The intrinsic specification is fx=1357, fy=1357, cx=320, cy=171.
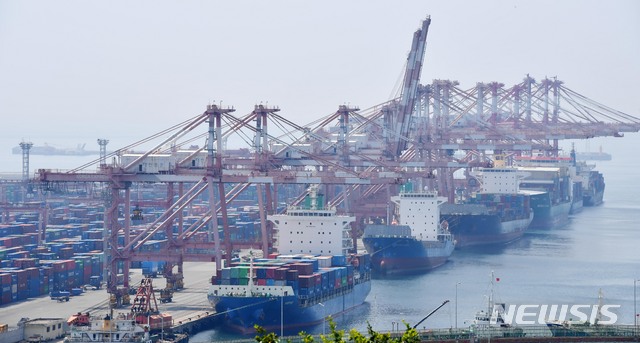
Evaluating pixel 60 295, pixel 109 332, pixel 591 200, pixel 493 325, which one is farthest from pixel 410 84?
pixel 591 200

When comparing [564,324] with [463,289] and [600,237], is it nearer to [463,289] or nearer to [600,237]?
[463,289]

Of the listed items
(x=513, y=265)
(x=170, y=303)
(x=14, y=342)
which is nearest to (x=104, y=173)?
(x=170, y=303)

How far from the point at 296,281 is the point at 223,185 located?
A: 35.7 feet

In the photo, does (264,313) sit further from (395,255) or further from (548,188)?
(548,188)

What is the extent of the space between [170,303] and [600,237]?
1830 inches

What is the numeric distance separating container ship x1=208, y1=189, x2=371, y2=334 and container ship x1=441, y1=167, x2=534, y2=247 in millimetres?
27359

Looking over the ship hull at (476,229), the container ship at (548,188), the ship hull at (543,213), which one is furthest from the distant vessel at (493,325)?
the container ship at (548,188)

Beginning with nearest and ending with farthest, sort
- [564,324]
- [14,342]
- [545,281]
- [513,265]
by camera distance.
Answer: [564,324]
[14,342]
[545,281]
[513,265]

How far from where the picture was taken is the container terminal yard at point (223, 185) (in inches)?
2219

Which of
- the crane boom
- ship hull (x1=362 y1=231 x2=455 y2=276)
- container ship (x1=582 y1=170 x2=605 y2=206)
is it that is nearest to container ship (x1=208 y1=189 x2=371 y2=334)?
ship hull (x1=362 y1=231 x2=455 y2=276)

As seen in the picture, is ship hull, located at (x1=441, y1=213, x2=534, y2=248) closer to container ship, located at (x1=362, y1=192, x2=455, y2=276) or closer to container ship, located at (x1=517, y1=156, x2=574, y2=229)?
container ship, located at (x1=362, y1=192, x2=455, y2=276)

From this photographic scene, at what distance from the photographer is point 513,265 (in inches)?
2869

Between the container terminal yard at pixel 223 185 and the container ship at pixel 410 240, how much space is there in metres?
1.56

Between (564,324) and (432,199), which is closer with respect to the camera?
(564,324)
